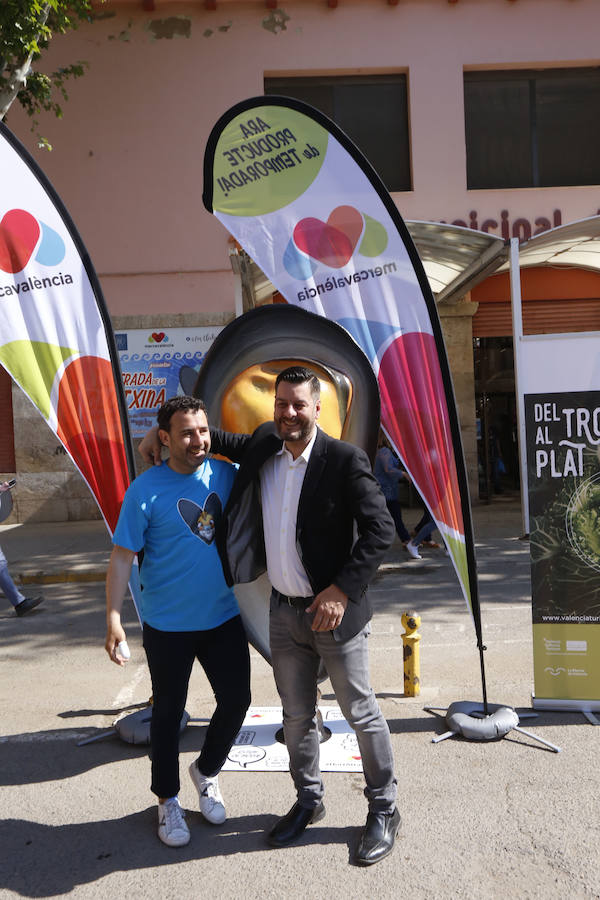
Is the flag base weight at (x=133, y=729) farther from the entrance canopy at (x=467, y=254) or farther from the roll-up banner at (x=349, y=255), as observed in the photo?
the entrance canopy at (x=467, y=254)

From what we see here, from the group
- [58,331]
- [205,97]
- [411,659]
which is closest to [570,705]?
[411,659]

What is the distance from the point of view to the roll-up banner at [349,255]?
14.1ft

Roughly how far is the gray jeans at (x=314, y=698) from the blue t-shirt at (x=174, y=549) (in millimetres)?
298

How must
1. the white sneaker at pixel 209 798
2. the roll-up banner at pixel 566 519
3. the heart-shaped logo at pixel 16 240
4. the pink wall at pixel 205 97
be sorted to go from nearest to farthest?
1. the white sneaker at pixel 209 798
2. the heart-shaped logo at pixel 16 240
3. the roll-up banner at pixel 566 519
4. the pink wall at pixel 205 97

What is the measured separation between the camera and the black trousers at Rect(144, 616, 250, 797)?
3.27 meters

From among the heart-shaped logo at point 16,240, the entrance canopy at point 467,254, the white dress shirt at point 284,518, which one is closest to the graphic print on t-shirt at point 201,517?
the white dress shirt at point 284,518

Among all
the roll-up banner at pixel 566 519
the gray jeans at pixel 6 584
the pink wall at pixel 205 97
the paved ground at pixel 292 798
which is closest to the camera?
the paved ground at pixel 292 798

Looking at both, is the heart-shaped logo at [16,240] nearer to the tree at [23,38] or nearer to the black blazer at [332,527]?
the black blazer at [332,527]

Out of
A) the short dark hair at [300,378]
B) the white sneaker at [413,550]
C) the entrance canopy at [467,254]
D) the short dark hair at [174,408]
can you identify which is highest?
the entrance canopy at [467,254]

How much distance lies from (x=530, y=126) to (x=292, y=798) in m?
13.8

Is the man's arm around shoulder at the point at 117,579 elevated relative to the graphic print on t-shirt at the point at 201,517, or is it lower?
lower

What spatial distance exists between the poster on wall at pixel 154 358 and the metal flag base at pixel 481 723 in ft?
33.7

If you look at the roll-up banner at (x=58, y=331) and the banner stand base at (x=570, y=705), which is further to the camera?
the banner stand base at (x=570, y=705)

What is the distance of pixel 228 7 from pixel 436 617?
11.8 meters
